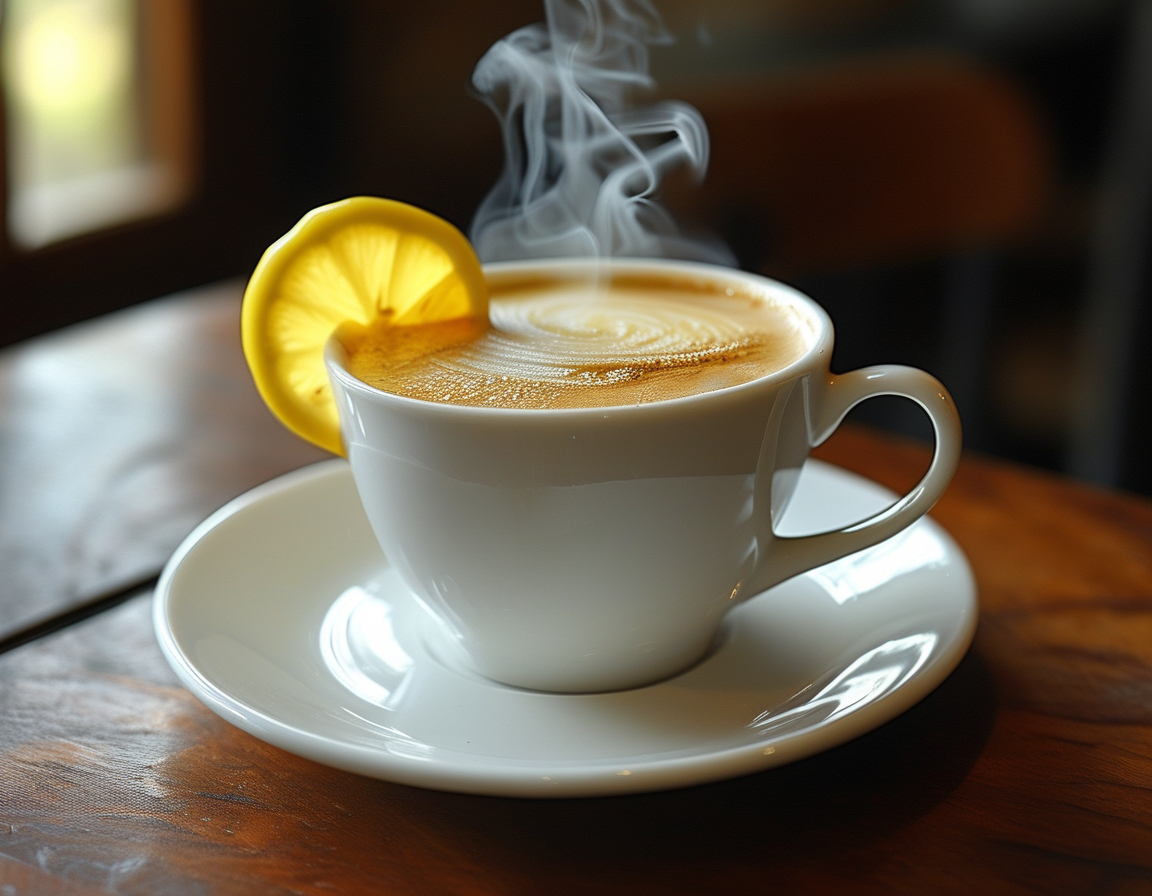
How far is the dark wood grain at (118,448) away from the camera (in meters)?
0.81

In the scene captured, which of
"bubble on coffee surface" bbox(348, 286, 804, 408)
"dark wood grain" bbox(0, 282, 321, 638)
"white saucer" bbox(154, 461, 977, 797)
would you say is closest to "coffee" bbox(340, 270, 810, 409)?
"bubble on coffee surface" bbox(348, 286, 804, 408)

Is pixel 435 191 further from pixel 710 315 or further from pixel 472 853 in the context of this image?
pixel 472 853

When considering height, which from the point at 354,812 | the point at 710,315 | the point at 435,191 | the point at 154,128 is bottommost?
the point at 435,191

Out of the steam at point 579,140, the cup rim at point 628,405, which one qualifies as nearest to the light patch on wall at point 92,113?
the steam at point 579,140

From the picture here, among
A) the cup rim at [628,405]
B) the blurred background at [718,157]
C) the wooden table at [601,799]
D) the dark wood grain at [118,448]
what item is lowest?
the blurred background at [718,157]

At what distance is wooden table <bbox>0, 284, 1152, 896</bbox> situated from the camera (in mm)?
509

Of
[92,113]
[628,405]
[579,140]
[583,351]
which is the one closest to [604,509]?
[628,405]

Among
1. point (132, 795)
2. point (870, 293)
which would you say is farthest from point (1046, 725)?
point (870, 293)

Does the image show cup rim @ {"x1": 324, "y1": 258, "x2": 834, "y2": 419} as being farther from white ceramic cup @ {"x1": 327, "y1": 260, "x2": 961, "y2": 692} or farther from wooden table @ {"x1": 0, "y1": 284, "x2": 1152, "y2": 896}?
wooden table @ {"x1": 0, "y1": 284, "x2": 1152, "y2": 896}

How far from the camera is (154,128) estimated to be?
2775 mm

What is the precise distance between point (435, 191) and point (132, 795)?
2.72m

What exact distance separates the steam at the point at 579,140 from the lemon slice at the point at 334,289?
18cm

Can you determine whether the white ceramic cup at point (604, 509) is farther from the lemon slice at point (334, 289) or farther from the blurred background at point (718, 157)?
the blurred background at point (718, 157)

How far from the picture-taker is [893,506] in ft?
2.24
